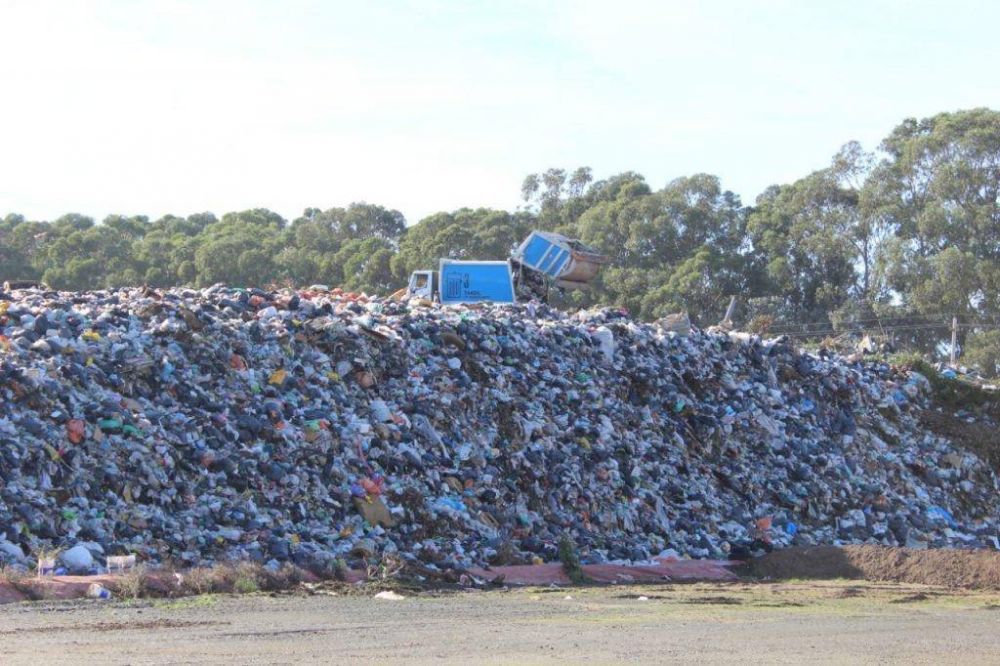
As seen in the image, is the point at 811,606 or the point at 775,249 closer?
the point at 811,606

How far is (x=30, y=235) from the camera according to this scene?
1425 inches

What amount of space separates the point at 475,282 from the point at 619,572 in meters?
7.51

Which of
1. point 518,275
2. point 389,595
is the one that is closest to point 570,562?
point 389,595

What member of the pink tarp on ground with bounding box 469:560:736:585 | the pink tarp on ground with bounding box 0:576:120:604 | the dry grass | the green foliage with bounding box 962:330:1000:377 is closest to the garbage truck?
the pink tarp on ground with bounding box 469:560:736:585

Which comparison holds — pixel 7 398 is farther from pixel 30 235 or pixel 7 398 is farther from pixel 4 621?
pixel 30 235

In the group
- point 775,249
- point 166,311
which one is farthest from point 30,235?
point 166,311

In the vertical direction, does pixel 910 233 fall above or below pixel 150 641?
above

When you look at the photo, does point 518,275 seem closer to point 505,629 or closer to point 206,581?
point 206,581

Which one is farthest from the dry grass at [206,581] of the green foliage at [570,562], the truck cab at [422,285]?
the truck cab at [422,285]

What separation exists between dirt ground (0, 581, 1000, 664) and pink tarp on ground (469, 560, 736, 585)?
0.66 m

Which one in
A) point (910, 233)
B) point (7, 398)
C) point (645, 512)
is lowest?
point (645, 512)

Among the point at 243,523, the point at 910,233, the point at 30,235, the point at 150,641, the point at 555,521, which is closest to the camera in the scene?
the point at 150,641

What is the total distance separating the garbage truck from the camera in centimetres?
1769

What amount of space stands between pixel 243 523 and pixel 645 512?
4.31 meters
